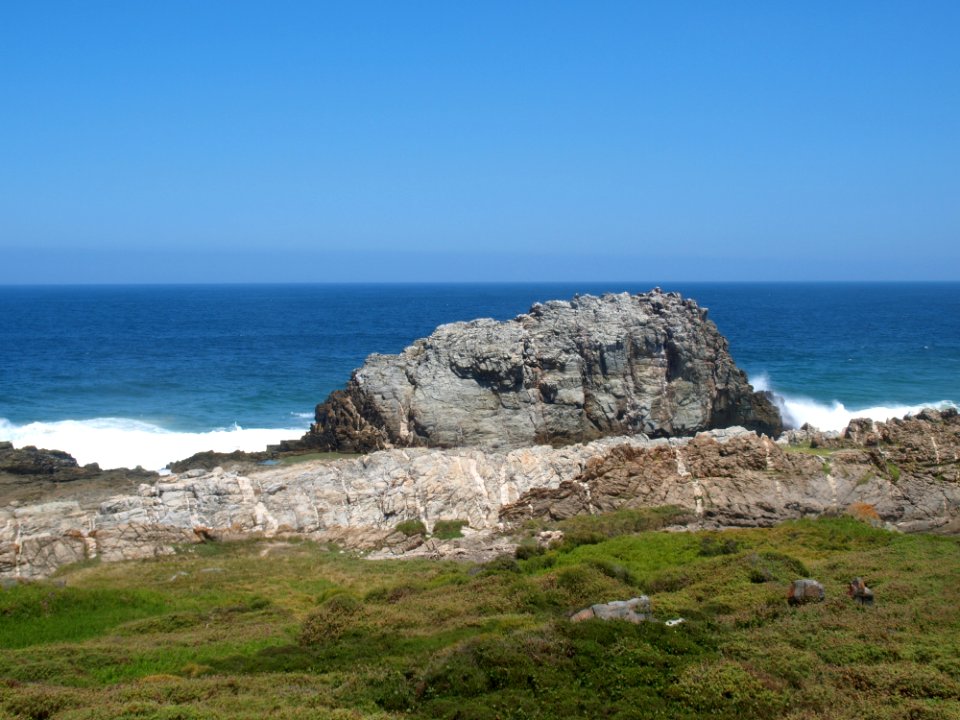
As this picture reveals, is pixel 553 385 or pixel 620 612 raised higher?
pixel 553 385

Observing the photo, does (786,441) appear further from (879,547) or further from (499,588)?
(499,588)

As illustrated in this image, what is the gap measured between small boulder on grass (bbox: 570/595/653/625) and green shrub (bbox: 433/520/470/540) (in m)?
12.7

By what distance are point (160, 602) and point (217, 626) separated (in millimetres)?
3540

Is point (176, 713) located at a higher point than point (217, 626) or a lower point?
higher

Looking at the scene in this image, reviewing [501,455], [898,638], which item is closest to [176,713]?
[898,638]

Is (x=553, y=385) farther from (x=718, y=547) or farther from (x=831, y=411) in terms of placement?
(x=831, y=411)

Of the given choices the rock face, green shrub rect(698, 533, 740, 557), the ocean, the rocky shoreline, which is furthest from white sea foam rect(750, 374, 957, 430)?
green shrub rect(698, 533, 740, 557)

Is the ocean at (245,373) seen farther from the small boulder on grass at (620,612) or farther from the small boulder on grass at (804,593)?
the small boulder on grass at (804,593)

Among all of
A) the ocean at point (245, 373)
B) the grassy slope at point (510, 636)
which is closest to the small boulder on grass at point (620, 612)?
the grassy slope at point (510, 636)

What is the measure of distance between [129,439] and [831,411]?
4572 cm

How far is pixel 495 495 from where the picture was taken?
3459 cm

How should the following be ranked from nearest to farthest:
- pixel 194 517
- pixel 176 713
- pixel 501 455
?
pixel 176 713 < pixel 194 517 < pixel 501 455

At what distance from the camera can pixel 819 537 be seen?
27516mm

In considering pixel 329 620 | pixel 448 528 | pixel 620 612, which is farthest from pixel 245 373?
pixel 620 612
